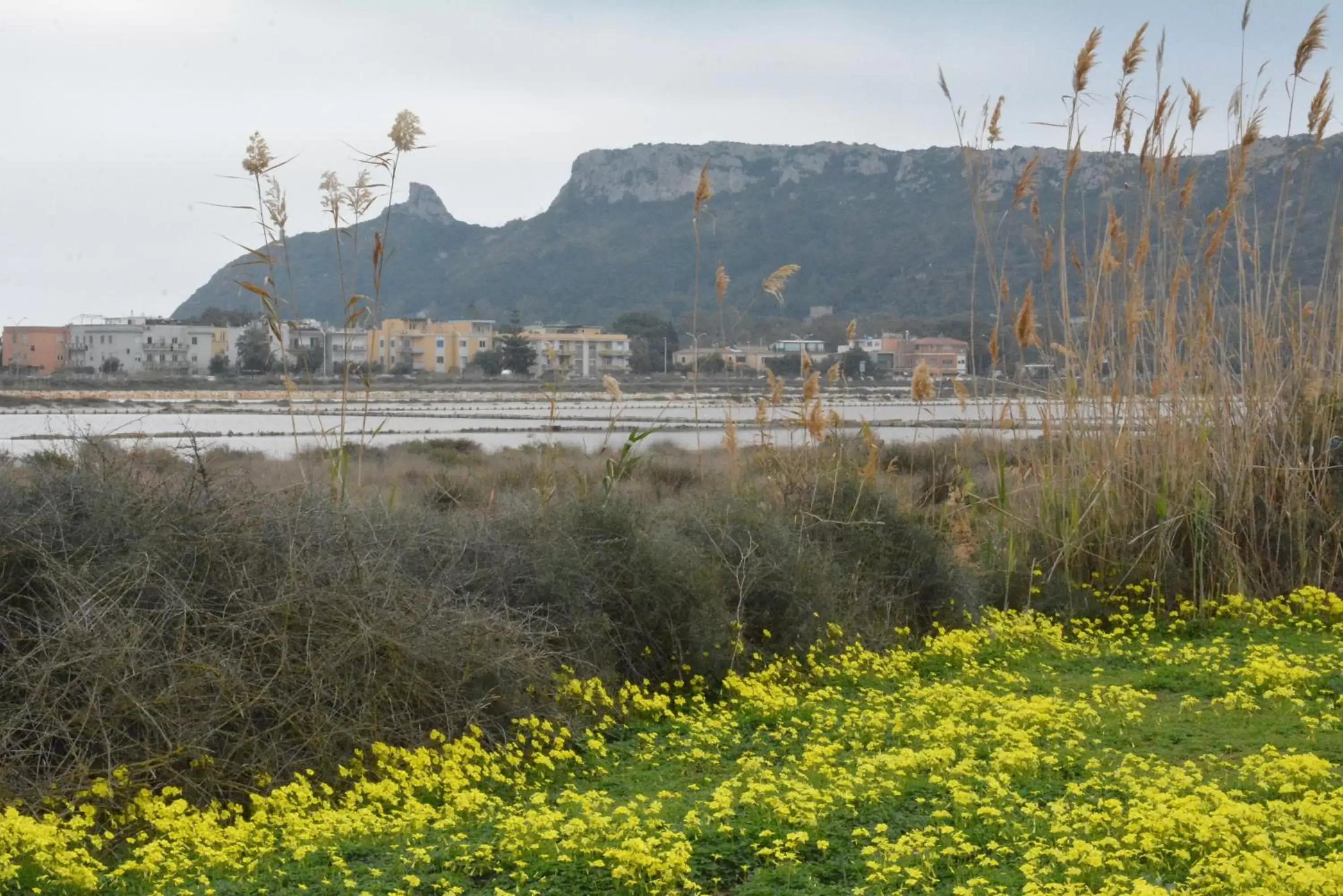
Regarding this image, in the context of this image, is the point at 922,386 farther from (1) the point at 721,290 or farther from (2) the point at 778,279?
(1) the point at 721,290

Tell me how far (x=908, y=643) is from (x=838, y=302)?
49.2 meters

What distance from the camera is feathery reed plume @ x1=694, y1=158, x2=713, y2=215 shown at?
8.59m

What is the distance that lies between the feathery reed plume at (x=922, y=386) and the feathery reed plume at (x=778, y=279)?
44.2 inches

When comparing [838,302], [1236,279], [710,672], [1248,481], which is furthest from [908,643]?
[838,302]

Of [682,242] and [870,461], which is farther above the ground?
[682,242]

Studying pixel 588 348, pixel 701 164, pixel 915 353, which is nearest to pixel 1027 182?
pixel 915 353

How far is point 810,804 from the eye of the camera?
Result: 169 inches

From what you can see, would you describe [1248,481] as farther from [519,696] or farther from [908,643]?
[519,696]

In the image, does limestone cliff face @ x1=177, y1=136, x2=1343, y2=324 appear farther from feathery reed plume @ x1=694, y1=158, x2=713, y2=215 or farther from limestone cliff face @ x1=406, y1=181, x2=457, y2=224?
feathery reed plume @ x1=694, y1=158, x2=713, y2=215

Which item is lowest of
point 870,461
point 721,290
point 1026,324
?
point 870,461

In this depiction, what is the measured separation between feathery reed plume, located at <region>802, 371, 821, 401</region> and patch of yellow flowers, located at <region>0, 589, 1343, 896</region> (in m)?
2.49

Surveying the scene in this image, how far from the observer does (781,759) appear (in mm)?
5582

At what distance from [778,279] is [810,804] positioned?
538 centimetres

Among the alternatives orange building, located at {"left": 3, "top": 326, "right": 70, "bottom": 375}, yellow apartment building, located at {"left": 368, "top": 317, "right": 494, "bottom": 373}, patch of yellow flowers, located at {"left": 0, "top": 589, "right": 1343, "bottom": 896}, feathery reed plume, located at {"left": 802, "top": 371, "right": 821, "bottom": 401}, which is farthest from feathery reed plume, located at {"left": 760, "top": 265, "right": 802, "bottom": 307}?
yellow apartment building, located at {"left": 368, "top": 317, "right": 494, "bottom": 373}
